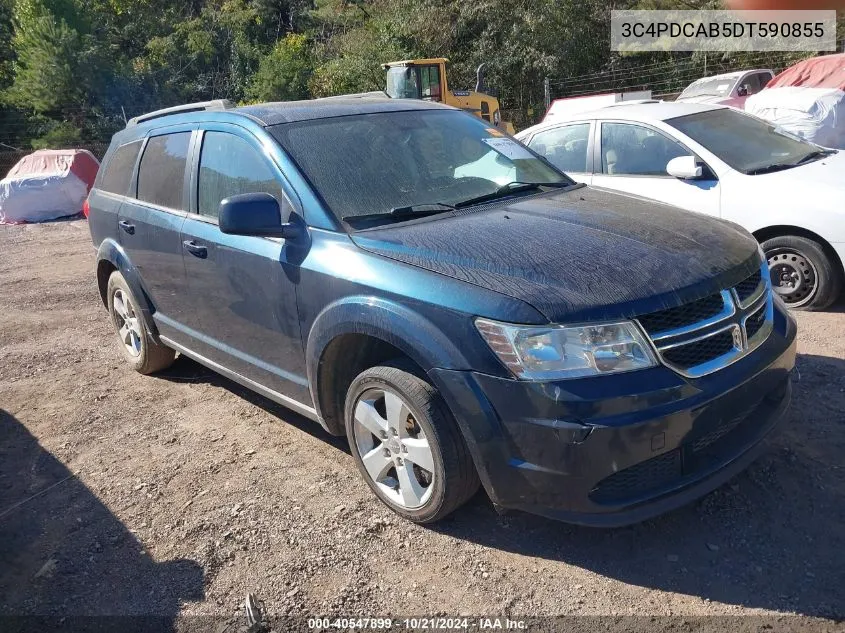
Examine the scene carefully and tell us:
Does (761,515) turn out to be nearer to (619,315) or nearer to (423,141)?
(619,315)

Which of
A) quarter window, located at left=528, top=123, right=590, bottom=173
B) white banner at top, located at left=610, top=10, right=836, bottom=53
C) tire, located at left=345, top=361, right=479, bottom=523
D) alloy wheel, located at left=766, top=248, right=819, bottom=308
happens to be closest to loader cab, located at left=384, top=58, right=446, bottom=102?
white banner at top, located at left=610, top=10, right=836, bottom=53

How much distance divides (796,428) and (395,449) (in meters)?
2.08

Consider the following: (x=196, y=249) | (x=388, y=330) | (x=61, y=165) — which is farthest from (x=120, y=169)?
(x=61, y=165)

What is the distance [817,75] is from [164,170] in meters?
11.3

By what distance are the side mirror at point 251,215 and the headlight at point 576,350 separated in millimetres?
1288

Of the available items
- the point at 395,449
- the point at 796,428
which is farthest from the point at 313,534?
the point at 796,428

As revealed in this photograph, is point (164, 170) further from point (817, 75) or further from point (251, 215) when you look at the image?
point (817, 75)

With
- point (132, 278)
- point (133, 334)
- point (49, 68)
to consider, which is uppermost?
point (49, 68)

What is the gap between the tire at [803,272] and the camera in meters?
5.25

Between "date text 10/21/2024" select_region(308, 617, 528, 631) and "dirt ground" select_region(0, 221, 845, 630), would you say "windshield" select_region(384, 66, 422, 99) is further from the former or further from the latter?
"date text 10/21/2024" select_region(308, 617, 528, 631)

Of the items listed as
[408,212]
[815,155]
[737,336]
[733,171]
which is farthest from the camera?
[815,155]

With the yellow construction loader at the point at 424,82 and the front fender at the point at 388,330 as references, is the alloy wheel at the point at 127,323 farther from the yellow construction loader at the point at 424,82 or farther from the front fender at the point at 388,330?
the yellow construction loader at the point at 424,82

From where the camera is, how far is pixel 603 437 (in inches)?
102

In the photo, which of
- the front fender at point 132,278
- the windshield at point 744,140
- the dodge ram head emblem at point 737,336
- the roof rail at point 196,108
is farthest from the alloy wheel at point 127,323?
the windshield at point 744,140
